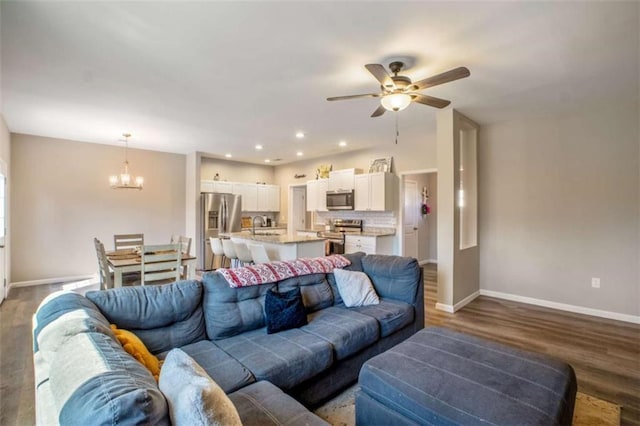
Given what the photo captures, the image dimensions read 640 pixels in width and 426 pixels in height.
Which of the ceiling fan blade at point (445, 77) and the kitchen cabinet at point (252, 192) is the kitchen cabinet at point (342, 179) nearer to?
the kitchen cabinet at point (252, 192)

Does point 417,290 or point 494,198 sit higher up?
point 494,198

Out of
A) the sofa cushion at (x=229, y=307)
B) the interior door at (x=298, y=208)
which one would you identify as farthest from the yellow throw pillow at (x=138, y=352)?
the interior door at (x=298, y=208)

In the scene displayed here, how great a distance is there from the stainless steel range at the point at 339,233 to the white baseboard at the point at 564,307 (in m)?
2.74

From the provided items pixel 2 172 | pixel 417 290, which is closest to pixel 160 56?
pixel 417 290

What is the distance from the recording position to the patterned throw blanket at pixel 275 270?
2432 millimetres

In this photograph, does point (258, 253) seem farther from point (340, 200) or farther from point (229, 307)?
point (340, 200)

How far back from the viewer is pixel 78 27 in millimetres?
2275

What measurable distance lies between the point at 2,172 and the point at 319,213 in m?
5.72

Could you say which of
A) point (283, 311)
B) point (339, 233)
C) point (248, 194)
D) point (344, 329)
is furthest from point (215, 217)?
point (344, 329)

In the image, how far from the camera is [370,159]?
6.68 m

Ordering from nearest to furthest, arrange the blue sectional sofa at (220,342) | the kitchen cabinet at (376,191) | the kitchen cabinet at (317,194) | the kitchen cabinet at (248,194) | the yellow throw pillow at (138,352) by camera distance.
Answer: the blue sectional sofa at (220,342) → the yellow throw pillow at (138,352) → the kitchen cabinet at (376,191) → the kitchen cabinet at (317,194) → the kitchen cabinet at (248,194)

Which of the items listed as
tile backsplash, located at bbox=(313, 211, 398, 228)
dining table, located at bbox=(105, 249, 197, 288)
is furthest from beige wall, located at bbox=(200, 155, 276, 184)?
dining table, located at bbox=(105, 249, 197, 288)

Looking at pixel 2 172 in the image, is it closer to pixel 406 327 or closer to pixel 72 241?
pixel 72 241

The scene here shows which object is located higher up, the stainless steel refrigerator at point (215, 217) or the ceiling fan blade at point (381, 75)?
the ceiling fan blade at point (381, 75)
